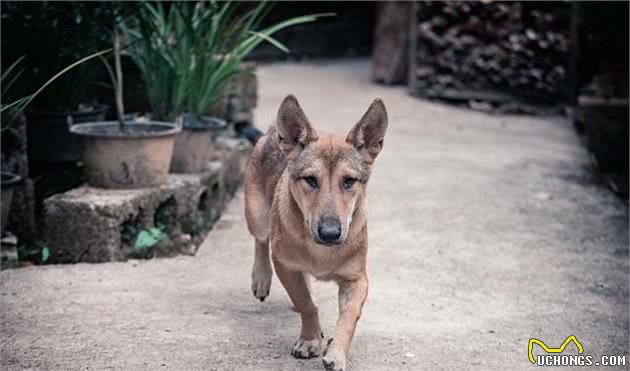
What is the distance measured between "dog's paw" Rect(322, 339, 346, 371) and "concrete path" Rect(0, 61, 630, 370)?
22 centimetres

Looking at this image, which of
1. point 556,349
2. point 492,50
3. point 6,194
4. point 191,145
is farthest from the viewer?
point 492,50

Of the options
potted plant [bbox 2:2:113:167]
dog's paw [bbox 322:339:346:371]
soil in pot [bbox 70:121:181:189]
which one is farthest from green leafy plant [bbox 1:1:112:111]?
dog's paw [bbox 322:339:346:371]

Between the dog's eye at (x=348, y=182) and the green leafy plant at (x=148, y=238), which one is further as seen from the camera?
the green leafy plant at (x=148, y=238)

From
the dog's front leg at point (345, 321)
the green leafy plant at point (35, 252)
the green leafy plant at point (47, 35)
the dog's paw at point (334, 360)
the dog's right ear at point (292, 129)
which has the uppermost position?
the green leafy plant at point (47, 35)

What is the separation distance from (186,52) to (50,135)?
103cm

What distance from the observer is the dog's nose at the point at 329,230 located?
3.36m

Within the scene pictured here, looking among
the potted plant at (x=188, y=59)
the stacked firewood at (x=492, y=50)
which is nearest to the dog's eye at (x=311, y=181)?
the potted plant at (x=188, y=59)

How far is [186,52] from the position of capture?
19.2 ft

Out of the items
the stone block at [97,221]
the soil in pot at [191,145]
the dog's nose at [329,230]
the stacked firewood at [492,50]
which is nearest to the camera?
the dog's nose at [329,230]

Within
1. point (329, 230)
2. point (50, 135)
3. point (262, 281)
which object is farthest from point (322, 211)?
point (50, 135)

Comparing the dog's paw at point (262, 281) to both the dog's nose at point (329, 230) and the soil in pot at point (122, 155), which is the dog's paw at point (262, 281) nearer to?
the dog's nose at point (329, 230)

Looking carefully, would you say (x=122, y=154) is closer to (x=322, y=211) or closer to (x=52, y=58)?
(x=52, y=58)

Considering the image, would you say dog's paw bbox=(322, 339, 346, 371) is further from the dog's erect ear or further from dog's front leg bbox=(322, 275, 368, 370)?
the dog's erect ear

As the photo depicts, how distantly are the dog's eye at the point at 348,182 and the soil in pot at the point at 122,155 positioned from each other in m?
2.13
